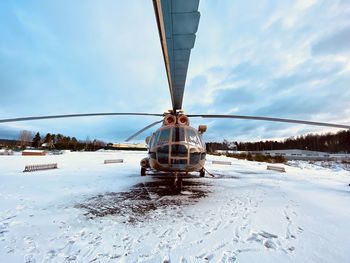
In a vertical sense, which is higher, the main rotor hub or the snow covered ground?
the main rotor hub

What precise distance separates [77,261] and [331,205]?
6358mm

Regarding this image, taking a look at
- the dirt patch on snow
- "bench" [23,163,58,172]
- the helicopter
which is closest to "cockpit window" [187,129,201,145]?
the helicopter

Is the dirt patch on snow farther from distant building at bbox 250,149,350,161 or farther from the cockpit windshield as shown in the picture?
distant building at bbox 250,149,350,161

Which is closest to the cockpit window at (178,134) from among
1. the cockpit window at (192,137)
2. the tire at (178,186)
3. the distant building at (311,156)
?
the cockpit window at (192,137)

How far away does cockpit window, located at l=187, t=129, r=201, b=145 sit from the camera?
6.02 metres

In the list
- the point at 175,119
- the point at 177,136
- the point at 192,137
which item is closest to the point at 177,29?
the point at 177,136

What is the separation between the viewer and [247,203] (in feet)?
17.2

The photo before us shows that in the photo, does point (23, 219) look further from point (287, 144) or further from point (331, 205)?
point (287, 144)

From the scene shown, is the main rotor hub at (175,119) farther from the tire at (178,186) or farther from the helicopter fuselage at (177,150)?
the tire at (178,186)

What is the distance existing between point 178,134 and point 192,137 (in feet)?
1.85

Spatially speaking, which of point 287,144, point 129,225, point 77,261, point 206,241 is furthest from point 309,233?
point 287,144

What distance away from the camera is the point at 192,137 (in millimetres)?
6188

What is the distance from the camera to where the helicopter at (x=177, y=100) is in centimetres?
218

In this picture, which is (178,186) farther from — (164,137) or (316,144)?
(316,144)
